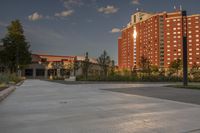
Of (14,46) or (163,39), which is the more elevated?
(163,39)

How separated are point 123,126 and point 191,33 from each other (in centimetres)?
12911

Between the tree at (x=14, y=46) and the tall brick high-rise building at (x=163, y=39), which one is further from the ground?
the tall brick high-rise building at (x=163, y=39)

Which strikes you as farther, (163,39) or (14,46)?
(163,39)

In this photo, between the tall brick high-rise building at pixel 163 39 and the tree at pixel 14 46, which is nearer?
the tree at pixel 14 46

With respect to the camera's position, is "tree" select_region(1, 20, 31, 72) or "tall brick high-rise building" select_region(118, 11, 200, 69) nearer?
"tree" select_region(1, 20, 31, 72)

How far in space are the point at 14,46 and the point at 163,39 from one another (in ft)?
323

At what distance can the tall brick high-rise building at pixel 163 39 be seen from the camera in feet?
407

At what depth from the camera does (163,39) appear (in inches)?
5167

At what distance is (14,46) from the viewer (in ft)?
158

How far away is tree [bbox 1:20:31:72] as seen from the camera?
48.4m

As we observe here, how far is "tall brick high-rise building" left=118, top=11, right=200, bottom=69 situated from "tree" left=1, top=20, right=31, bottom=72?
239ft

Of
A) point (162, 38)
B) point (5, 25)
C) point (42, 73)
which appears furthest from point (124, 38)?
point (5, 25)

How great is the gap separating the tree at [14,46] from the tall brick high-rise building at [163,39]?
239 ft

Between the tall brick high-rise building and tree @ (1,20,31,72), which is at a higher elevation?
the tall brick high-rise building
